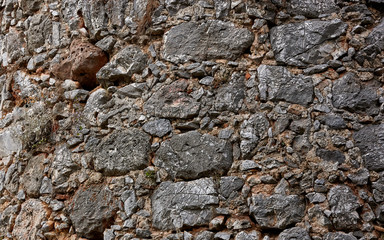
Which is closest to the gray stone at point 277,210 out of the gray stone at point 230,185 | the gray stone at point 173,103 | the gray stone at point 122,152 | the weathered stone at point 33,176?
the gray stone at point 230,185

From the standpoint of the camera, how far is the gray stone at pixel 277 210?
10.1ft

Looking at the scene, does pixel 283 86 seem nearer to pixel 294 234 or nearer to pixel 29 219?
pixel 294 234

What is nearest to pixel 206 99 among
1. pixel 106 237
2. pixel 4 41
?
pixel 106 237

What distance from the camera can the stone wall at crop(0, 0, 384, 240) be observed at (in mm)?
3150

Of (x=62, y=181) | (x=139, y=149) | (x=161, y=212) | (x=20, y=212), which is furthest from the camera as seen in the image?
(x=20, y=212)

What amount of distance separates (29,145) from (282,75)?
2.39 meters

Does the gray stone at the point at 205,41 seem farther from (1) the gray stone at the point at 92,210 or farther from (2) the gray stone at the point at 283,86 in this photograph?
(1) the gray stone at the point at 92,210

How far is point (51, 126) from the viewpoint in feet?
14.0

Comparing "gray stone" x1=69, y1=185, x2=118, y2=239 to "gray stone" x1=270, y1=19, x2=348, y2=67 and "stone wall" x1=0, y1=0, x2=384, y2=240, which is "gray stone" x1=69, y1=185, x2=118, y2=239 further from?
"gray stone" x1=270, y1=19, x2=348, y2=67

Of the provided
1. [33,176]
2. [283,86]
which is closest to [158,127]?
[283,86]

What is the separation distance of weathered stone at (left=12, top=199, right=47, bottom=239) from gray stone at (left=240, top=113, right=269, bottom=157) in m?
1.78

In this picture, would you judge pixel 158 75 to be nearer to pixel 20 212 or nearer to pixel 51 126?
pixel 51 126

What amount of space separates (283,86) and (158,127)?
3.16ft

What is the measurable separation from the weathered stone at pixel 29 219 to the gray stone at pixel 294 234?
6.51 ft
